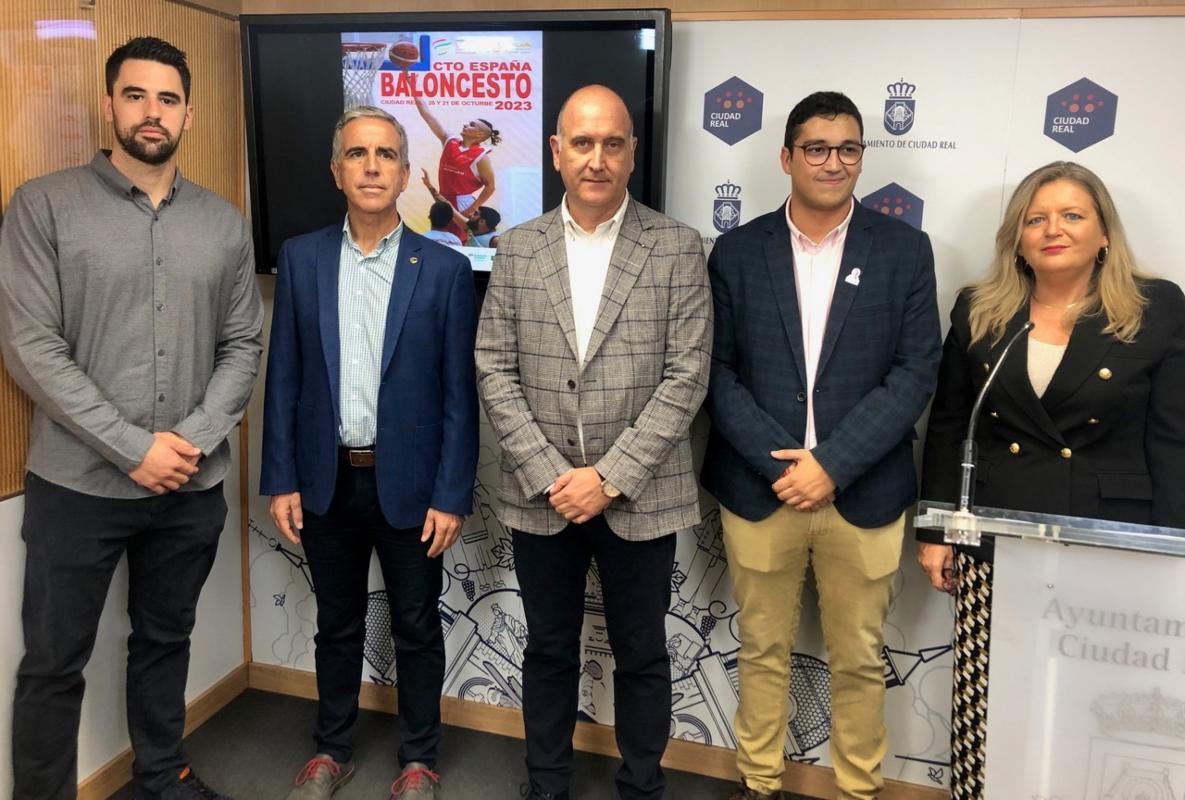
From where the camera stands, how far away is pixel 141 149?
2051 millimetres

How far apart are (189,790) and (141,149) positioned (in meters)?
1.71

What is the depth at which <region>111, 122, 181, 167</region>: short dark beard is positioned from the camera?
2051 millimetres

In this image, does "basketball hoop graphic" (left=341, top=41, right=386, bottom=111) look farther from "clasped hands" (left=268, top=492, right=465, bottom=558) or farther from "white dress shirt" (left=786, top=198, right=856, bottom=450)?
"white dress shirt" (left=786, top=198, right=856, bottom=450)

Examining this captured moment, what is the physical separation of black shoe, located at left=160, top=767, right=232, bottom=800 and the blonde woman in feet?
6.61

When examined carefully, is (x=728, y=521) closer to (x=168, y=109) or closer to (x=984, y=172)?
(x=984, y=172)

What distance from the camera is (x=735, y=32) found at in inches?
95.3

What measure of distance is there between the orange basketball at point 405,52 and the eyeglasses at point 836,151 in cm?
120

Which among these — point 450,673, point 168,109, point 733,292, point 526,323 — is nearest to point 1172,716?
point 733,292

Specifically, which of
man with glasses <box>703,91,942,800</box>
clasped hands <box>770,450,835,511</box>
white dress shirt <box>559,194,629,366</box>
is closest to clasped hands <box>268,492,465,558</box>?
white dress shirt <box>559,194,629,366</box>

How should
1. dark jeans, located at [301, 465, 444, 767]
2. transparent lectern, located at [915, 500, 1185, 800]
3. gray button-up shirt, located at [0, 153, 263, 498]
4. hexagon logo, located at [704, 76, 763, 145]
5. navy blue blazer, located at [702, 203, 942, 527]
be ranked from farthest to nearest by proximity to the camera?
hexagon logo, located at [704, 76, 763, 145] < dark jeans, located at [301, 465, 444, 767] < navy blue blazer, located at [702, 203, 942, 527] < gray button-up shirt, located at [0, 153, 263, 498] < transparent lectern, located at [915, 500, 1185, 800]

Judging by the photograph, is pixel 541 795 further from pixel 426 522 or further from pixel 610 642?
pixel 426 522

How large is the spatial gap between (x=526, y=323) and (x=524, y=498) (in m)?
0.43

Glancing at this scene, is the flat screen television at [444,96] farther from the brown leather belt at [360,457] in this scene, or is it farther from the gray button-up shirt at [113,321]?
the brown leather belt at [360,457]

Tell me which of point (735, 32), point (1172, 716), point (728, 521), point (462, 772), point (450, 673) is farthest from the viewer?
point (450, 673)
